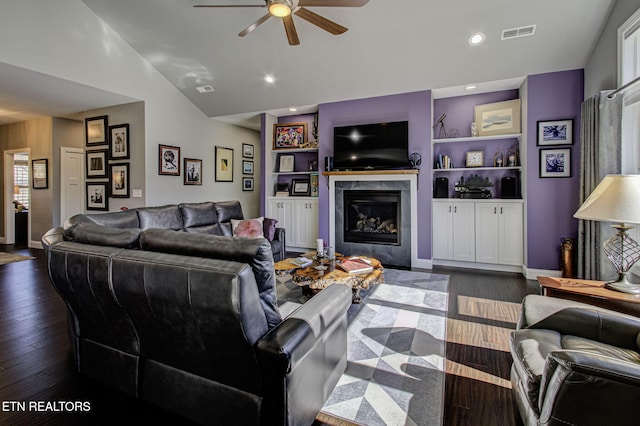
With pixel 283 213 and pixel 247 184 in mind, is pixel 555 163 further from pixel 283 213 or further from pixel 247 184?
pixel 247 184

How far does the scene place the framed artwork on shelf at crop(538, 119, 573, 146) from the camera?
4062mm

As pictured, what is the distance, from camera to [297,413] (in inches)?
56.1

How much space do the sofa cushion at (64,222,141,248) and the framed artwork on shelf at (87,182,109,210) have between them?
14.7 ft

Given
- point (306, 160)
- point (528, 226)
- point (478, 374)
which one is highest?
point (306, 160)

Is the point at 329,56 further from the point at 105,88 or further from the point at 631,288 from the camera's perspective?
the point at 631,288

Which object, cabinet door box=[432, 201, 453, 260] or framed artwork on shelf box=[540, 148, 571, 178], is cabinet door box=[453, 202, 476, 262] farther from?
framed artwork on shelf box=[540, 148, 571, 178]

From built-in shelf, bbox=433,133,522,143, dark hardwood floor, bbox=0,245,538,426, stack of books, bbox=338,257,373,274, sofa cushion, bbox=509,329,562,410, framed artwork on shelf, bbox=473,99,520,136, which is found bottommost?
dark hardwood floor, bbox=0,245,538,426

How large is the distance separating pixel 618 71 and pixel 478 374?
305 cm

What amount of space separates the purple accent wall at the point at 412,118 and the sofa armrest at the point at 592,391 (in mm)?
3949

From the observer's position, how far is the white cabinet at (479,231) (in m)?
4.52

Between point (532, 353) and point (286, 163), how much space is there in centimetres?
552

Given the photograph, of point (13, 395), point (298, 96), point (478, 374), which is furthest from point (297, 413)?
point (298, 96)

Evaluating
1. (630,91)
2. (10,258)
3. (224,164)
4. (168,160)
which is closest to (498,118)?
(630,91)

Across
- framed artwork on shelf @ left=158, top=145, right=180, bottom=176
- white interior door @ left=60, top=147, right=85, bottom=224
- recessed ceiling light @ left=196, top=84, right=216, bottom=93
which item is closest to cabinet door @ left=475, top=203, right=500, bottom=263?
recessed ceiling light @ left=196, top=84, right=216, bottom=93
